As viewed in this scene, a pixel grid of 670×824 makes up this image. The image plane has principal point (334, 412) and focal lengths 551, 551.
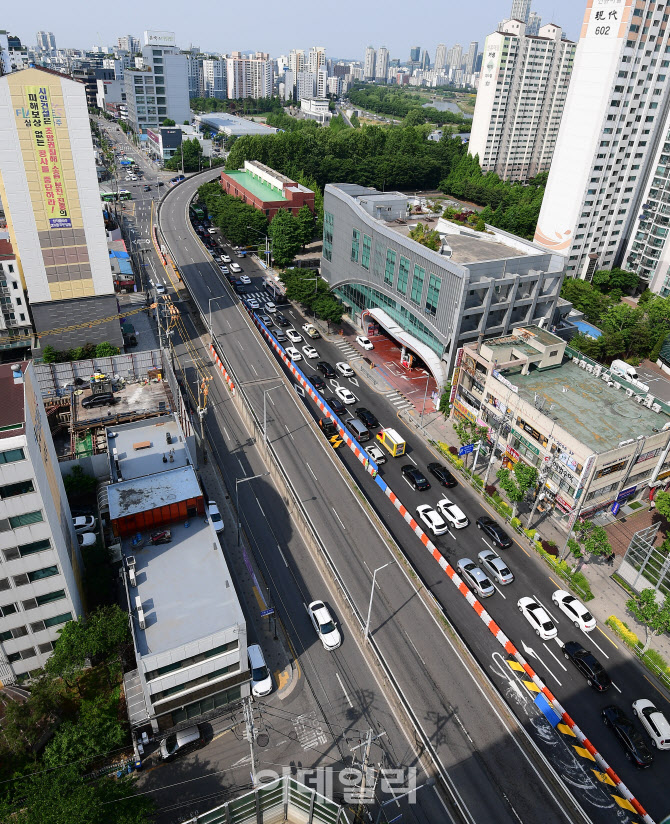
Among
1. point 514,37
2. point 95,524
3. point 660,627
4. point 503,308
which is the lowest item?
point 95,524

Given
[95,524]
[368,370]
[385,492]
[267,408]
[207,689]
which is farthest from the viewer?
[368,370]

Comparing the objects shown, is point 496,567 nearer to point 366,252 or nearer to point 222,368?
point 222,368

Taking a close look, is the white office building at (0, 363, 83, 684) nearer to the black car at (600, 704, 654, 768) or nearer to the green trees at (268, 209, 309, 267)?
the black car at (600, 704, 654, 768)

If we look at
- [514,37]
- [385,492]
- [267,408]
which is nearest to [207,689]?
[385,492]

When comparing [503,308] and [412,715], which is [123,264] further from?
[412,715]

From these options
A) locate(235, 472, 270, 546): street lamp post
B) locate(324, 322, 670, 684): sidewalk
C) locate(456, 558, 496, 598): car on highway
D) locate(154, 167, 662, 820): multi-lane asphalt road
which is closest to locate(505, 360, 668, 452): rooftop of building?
locate(324, 322, 670, 684): sidewalk

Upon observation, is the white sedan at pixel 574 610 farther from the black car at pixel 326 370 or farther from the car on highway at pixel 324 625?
the black car at pixel 326 370

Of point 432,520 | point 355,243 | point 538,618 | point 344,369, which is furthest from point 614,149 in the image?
point 538,618

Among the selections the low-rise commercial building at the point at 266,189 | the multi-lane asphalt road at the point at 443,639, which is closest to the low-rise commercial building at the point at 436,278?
the multi-lane asphalt road at the point at 443,639
